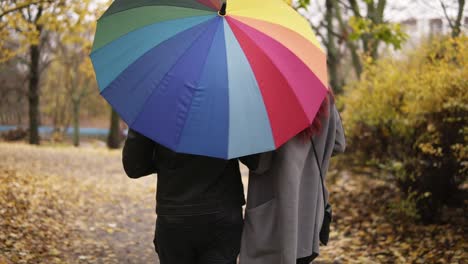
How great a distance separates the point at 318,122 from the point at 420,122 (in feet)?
11.7

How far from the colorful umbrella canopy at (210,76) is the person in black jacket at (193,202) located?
19cm

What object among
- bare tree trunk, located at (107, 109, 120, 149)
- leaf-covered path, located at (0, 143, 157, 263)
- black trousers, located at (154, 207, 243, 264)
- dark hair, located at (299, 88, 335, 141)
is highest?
dark hair, located at (299, 88, 335, 141)

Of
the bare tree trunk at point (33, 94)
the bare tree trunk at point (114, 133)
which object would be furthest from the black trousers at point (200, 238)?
the bare tree trunk at point (33, 94)

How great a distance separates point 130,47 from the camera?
89.2 inches

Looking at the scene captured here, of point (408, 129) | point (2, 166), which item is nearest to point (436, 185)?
point (408, 129)

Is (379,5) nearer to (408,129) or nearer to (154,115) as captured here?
(408,129)

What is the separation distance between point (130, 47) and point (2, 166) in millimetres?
7744

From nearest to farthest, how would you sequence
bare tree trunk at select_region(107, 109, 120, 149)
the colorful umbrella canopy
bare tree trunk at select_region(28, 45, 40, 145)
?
the colorful umbrella canopy, bare tree trunk at select_region(28, 45, 40, 145), bare tree trunk at select_region(107, 109, 120, 149)

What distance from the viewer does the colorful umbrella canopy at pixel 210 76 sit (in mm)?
2062

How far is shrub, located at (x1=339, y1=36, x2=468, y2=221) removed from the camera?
200 inches

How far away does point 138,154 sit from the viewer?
2.28 meters

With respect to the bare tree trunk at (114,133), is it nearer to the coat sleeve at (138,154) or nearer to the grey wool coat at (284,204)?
the coat sleeve at (138,154)

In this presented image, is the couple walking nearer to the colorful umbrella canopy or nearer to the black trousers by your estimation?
the black trousers

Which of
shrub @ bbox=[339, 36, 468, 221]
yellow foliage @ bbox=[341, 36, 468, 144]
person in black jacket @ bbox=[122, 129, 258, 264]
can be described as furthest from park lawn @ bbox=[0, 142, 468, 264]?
person in black jacket @ bbox=[122, 129, 258, 264]
